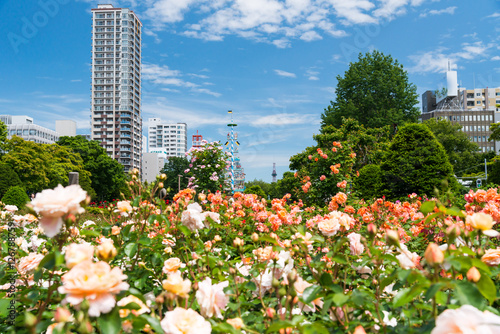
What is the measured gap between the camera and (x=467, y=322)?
0.69 meters

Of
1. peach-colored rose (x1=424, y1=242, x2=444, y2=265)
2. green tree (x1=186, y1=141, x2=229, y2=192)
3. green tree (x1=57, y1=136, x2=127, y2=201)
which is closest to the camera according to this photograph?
peach-colored rose (x1=424, y1=242, x2=444, y2=265)

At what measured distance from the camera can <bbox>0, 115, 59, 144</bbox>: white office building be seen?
6297cm

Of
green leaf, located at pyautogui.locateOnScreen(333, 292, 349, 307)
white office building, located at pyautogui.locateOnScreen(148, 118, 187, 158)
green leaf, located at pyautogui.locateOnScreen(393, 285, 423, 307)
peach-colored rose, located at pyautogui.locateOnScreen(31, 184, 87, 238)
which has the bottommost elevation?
green leaf, located at pyautogui.locateOnScreen(333, 292, 349, 307)

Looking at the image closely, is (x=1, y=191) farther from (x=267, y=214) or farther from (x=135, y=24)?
(x=135, y=24)

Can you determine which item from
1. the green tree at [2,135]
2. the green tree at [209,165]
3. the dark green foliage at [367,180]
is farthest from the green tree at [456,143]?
the green tree at [2,135]

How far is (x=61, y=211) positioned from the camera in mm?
915

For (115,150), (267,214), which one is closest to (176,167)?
(115,150)

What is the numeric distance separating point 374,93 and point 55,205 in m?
21.6

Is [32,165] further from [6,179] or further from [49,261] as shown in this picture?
[49,261]

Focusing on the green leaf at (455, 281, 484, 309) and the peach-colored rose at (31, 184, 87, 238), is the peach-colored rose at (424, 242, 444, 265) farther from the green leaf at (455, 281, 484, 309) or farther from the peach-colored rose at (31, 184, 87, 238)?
the peach-colored rose at (31, 184, 87, 238)

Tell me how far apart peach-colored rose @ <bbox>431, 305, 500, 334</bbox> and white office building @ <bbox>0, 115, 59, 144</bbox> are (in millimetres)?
68517

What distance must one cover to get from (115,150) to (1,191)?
154ft

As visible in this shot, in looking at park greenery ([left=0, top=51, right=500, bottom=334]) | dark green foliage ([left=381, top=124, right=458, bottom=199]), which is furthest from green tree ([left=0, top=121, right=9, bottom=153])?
dark green foliage ([left=381, top=124, right=458, bottom=199])

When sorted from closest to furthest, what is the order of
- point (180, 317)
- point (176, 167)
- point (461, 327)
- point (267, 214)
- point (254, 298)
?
1. point (461, 327)
2. point (180, 317)
3. point (254, 298)
4. point (267, 214)
5. point (176, 167)
